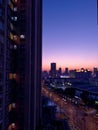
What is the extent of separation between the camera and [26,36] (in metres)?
34.6

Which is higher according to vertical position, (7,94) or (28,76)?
(28,76)

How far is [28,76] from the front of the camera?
34.4 meters

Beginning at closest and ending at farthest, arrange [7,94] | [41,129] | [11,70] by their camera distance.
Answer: [7,94] < [11,70] < [41,129]

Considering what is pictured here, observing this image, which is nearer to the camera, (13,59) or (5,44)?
(5,44)

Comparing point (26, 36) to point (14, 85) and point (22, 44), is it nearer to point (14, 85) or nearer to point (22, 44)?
point (22, 44)

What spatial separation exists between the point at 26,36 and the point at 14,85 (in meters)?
6.49

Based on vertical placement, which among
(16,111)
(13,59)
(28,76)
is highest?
(13,59)

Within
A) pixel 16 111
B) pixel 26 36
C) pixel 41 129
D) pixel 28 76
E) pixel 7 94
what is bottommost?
pixel 41 129

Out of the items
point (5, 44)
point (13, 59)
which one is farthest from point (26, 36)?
point (5, 44)

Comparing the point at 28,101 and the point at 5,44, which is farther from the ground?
the point at 5,44

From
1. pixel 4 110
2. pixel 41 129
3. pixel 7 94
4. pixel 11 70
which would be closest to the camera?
pixel 4 110

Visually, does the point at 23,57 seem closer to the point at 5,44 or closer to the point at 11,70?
the point at 11,70

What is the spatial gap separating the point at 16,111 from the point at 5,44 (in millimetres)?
9619

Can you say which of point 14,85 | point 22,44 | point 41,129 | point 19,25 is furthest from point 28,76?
Result: point 41,129
